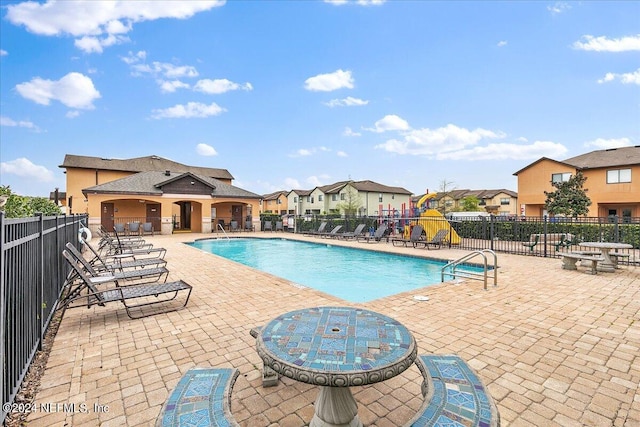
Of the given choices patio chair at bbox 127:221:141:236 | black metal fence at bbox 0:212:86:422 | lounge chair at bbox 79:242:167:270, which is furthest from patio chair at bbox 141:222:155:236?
black metal fence at bbox 0:212:86:422

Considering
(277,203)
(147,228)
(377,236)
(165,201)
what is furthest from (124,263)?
(277,203)

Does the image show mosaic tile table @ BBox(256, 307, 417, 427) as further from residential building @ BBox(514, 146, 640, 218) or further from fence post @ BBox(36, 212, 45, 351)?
residential building @ BBox(514, 146, 640, 218)

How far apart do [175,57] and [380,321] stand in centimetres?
2336

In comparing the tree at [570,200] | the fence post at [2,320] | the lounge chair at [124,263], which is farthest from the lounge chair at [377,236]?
the fence post at [2,320]

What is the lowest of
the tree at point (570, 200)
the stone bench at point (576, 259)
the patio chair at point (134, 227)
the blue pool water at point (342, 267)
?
the blue pool water at point (342, 267)

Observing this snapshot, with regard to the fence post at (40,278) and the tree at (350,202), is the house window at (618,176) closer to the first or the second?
the tree at (350,202)

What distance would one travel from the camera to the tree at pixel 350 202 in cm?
4232

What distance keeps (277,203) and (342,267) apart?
45926mm

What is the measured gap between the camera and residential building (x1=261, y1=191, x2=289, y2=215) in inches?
2137

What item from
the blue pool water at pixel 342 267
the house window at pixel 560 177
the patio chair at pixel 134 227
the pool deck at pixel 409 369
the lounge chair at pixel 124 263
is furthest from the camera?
the house window at pixel 560 177

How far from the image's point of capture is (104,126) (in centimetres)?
→ 3052

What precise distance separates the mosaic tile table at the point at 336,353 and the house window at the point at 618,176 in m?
33.4

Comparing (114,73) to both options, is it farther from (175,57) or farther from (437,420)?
(437,420)

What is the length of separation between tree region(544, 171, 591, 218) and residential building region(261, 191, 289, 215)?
3936 cm
